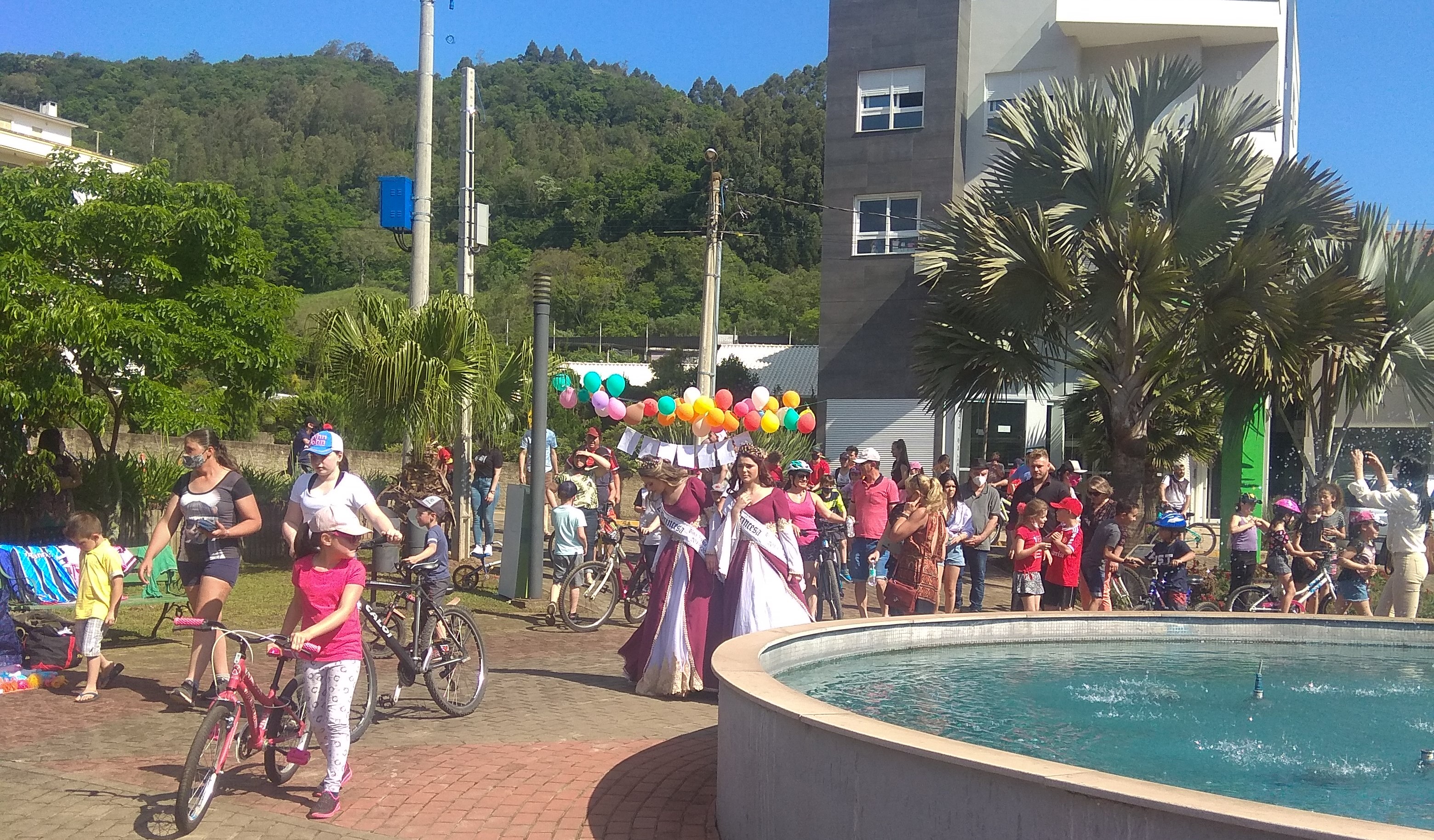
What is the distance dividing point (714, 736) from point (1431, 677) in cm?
551

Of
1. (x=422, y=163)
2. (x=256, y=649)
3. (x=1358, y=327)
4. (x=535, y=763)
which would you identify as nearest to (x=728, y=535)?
(x=535, y=763)

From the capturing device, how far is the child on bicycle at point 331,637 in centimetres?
612

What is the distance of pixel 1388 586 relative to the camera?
12.5 meters

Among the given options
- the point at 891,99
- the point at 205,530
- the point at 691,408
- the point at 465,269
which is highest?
the point at 891,99

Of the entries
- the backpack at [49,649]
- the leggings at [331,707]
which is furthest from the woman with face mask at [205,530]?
the leggings at [331,707]

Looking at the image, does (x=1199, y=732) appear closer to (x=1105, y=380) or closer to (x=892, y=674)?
(x=892, y=674)

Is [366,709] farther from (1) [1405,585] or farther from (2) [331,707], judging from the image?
(1) [1405,585]

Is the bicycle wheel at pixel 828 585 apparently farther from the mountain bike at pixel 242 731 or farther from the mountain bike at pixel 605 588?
the mountain bike at pixel 242 731

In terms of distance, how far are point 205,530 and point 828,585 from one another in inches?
261

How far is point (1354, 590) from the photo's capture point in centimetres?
1292

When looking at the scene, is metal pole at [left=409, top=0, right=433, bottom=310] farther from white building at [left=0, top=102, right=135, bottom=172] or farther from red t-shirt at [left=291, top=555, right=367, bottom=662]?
white building at [left=0, top=102, right=135, bottom=172]

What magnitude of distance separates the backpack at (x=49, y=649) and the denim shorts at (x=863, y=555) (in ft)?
24.5

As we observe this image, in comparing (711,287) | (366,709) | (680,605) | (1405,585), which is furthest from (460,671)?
(711,287)

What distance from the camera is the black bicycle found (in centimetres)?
809
